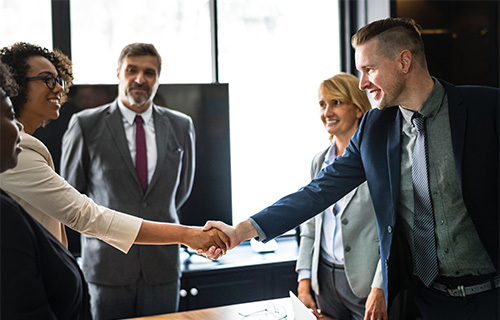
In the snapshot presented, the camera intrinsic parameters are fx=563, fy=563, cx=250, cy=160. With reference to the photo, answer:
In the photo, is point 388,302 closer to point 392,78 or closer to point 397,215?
point 397,215

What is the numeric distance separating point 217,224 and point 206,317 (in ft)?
1.64

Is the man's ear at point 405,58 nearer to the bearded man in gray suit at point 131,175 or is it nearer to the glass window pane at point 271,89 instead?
the bearded man in gray suit at point 131,175

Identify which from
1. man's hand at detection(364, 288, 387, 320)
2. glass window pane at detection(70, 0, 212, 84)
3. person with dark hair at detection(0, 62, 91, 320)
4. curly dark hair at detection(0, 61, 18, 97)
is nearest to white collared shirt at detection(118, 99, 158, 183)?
glass window pane at detection(70, 0, 212, 84)

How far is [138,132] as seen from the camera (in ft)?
10.7

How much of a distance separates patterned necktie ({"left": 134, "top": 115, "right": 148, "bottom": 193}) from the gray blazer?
1056 mm

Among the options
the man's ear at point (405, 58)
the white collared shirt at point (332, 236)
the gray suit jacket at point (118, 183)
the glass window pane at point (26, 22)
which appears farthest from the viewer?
the glass window pane at point (26, 22)

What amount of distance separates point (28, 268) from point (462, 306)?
1492 mm

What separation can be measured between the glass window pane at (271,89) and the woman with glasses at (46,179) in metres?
1.91

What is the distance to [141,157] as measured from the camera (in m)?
3.21

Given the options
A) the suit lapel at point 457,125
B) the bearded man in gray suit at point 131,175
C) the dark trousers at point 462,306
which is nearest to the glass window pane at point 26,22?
the bearded man in gray suit at point 131,175

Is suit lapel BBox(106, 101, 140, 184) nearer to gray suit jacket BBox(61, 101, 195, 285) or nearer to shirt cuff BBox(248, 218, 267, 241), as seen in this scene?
gray suit jacket BBox(61, 101, 195, 285)

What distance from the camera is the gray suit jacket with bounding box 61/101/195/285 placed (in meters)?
3.09

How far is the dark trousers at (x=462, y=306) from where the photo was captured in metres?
2.01

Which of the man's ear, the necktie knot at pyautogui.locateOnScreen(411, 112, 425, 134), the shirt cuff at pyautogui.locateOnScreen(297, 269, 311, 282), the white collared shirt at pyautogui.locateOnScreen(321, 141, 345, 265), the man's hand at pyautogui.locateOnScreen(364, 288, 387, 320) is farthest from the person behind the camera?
the shirt cuff at pyautogui.locateOnScreen(297, 269, 311, 282)
